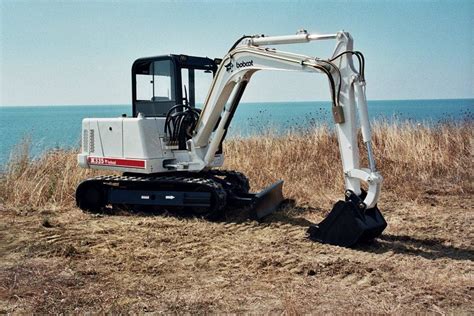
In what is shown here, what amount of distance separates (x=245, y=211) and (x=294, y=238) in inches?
64.9

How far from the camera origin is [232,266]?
622 cm

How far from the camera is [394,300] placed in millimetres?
5121

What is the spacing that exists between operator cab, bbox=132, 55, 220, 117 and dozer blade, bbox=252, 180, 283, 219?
6.03 feet

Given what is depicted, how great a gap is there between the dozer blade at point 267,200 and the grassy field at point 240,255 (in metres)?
0.20

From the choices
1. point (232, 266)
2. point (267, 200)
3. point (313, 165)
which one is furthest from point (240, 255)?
point (313, 165)

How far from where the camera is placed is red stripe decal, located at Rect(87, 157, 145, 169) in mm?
9023

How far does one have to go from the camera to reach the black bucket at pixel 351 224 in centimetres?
675

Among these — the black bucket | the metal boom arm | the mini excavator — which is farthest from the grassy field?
the metal boom arm

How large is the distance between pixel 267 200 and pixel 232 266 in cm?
264

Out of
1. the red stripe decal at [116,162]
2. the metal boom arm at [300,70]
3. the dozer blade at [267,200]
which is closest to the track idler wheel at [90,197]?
the red stripe decal at [116,162]

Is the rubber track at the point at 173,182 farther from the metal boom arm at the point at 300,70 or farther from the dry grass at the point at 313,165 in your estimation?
the dry grass at the point at 313,165

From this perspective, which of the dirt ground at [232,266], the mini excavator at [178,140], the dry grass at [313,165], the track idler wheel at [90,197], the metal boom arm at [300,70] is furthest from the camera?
the dry grass at [313,165]

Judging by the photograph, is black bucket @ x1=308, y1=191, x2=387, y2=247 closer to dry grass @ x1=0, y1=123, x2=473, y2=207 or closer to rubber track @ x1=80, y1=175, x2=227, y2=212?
rubber track @ x1=80, y1=175, x2=227, y2=212

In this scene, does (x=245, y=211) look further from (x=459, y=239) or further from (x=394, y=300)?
(x=394, y=300)
